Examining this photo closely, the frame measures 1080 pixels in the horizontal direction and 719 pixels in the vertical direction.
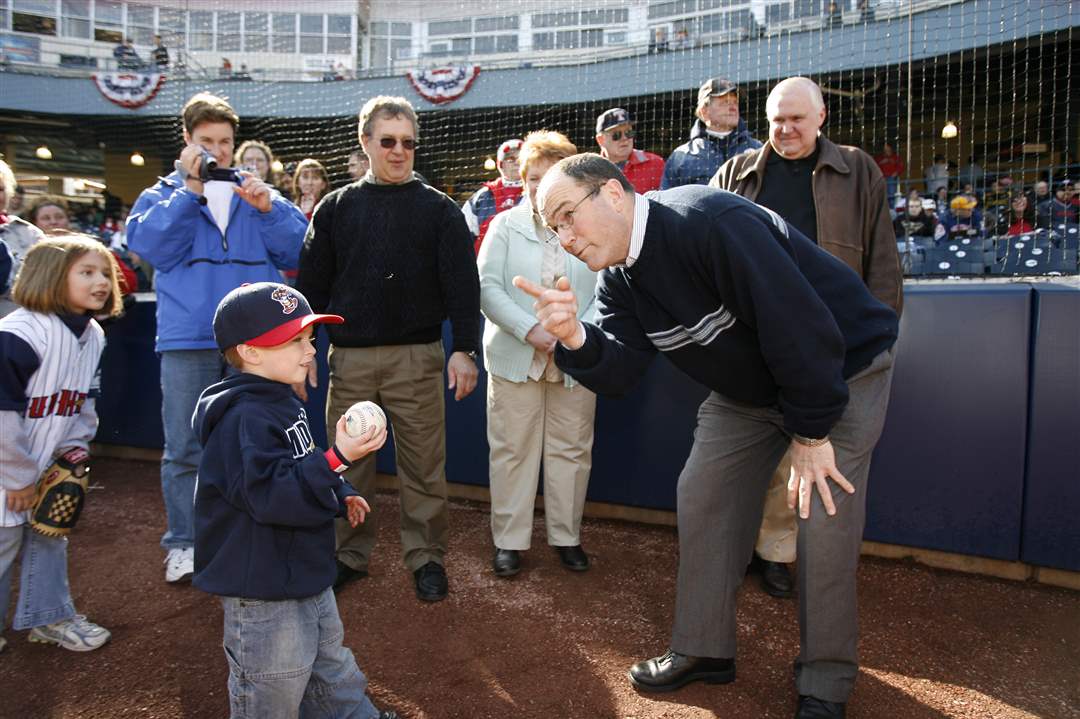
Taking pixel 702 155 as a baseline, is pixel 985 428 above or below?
below

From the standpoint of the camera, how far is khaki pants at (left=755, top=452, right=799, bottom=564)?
3.45 meters

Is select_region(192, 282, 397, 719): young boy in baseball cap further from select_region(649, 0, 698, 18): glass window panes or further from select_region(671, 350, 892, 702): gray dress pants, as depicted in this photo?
select_region(649, 0, 698, 18): glass window panes

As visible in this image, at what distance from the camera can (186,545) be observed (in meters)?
3.55

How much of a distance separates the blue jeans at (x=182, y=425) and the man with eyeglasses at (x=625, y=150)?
2624mm

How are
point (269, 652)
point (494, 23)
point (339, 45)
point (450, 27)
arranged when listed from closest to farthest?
point (269, 652)
point (494, 23)
point (450, 27)
point (339, 45)

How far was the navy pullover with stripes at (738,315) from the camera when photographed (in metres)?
2.04

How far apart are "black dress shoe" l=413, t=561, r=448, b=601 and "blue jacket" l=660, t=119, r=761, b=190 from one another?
8.62ft

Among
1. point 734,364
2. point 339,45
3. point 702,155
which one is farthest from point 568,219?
point 339,45

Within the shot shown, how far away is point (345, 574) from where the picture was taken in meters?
3.40

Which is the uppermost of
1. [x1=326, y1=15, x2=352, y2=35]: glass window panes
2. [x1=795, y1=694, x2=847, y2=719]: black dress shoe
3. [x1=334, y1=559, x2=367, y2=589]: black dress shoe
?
[x1=326, y1=15, x2=352, y2=35]: glass window panes

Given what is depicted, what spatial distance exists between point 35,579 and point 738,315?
9.13 ft

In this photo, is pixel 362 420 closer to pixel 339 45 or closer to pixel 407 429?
pixel 407 429

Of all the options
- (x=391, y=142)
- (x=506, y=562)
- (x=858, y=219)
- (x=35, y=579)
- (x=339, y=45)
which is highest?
(x=339, y=45)

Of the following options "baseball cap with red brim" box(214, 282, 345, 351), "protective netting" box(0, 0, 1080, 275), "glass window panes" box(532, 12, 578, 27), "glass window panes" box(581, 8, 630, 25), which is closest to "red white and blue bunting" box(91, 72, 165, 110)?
"protective netting" box(0, 0, 1080, 275)
